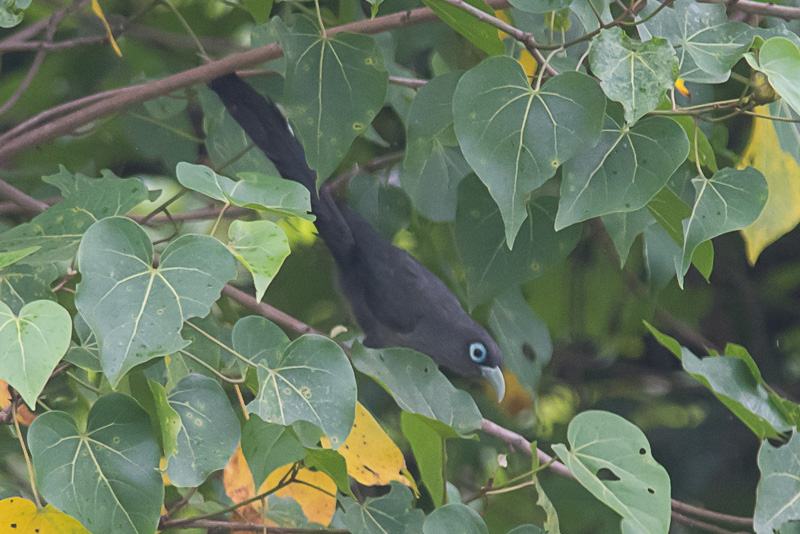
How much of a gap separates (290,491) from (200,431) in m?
0.41

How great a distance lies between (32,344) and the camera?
0.79 meters

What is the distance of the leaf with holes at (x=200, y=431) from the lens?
95 cm

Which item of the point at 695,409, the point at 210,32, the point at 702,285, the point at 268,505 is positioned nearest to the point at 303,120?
the point at 268,505

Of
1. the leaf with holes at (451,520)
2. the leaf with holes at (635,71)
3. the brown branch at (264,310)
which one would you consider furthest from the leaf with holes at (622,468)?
the brown branch at (264,310)

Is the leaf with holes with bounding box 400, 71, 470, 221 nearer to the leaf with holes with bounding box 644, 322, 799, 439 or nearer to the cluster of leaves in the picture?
the cluster of leaves

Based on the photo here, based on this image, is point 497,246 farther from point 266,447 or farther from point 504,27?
point 266,447

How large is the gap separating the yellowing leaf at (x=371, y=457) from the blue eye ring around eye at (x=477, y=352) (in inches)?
26.4

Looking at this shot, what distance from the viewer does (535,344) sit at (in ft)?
5.45

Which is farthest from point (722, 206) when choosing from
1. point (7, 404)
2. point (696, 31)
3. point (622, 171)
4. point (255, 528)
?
point (7, 404)

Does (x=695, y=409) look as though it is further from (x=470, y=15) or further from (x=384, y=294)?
(x=470, y=15)

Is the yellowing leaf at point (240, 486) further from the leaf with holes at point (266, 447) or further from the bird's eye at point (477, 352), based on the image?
the bird's eye at point (477, 352)

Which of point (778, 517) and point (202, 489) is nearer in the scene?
point (778, 517)

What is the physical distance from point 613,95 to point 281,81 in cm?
90

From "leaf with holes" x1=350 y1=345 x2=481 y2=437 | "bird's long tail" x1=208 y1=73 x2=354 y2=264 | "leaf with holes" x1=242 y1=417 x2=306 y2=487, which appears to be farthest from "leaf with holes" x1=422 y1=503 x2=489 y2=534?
"bird's long tail" x1=208 y1=73 x2=354 y2=264
